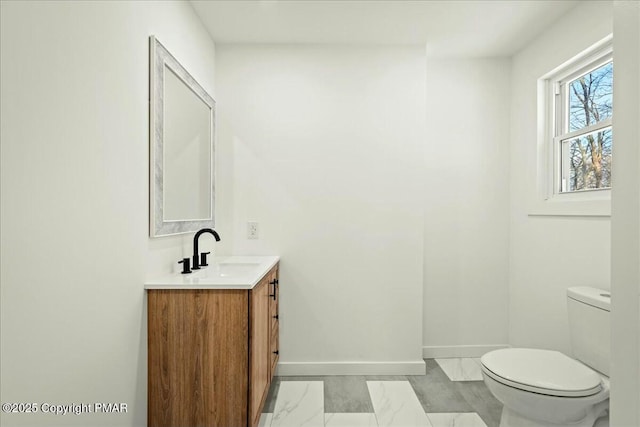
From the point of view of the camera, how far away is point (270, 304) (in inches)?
88.8

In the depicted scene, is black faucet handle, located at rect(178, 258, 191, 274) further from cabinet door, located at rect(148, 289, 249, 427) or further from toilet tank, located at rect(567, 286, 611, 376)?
toilet tank, located at rect(567, 286, 611, 376)

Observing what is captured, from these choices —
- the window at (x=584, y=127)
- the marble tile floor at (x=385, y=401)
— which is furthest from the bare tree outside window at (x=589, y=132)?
the marble tile floor at (x=385, y=401)

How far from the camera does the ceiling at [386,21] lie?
2.25m

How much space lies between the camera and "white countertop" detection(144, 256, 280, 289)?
1667mm

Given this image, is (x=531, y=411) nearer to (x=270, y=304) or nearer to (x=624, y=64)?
(x=270, y=304)

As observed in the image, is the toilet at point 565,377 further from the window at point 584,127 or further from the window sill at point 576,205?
the window at point 584,127

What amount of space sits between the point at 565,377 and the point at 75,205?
2089mm

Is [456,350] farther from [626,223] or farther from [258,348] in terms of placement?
[626,223]

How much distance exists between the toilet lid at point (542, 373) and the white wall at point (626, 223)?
1.14 meters

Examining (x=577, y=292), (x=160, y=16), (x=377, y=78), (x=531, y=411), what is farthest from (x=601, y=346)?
(x=160, y=16)

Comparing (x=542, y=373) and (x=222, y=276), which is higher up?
(x=222, y=276)

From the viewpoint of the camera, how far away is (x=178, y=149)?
2059 millimetres

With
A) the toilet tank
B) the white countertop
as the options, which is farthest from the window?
the white countertop

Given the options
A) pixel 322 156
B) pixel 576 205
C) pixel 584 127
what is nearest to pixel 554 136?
pixel 584 127
